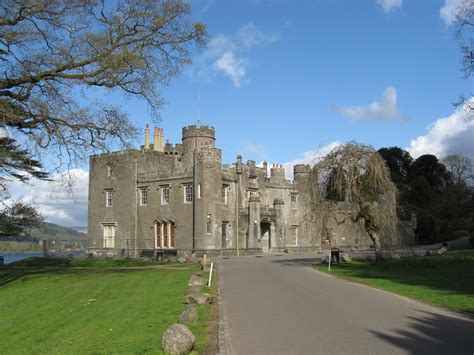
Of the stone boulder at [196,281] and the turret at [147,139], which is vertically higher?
the turret at [147,139]

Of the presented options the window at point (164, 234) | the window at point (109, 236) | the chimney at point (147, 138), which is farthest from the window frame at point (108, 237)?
the chimney at point (147, 138)

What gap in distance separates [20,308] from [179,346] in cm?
1173

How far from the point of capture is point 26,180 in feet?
94.0

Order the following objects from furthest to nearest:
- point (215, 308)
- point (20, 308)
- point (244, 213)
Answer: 1. point (244, 213)
2. point (20, 308)
3. point (215, 308)

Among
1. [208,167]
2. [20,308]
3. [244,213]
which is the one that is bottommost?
[20,308]

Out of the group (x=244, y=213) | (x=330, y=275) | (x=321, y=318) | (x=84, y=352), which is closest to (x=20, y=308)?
(x=84, y=352)

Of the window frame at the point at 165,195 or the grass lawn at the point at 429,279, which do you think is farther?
the window frame at the point at 165,195

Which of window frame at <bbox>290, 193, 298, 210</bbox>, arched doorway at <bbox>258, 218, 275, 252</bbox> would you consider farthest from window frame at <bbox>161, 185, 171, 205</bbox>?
window frame at <bbox>290, 193, 298, 210</bbox>

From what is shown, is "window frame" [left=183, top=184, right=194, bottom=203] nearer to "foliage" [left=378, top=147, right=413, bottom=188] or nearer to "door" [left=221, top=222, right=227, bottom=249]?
"door" [left=221, top=222, right=227, bottom=249]

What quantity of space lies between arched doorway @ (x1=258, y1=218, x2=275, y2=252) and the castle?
0.10 m

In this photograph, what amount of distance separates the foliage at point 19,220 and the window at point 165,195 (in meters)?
14.2

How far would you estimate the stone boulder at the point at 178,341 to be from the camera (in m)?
8.73

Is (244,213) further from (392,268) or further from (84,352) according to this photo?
(84,352)

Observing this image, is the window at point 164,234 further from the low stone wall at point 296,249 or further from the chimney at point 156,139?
the low stone wall at point 296,249
